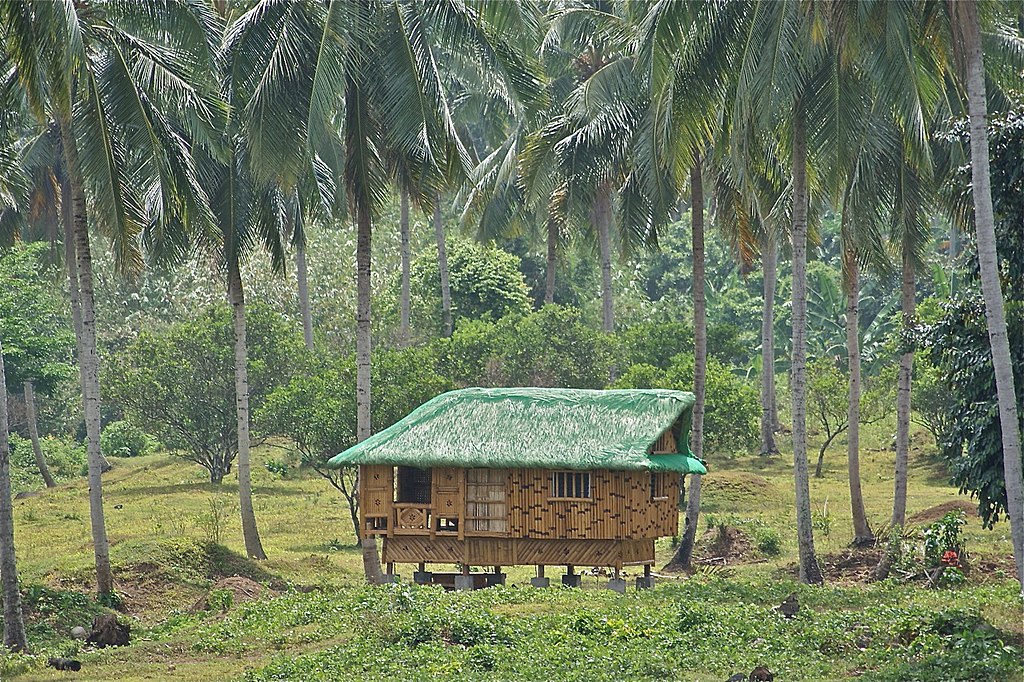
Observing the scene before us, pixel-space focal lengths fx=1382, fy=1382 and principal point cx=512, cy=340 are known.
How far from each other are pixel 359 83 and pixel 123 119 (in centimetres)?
478

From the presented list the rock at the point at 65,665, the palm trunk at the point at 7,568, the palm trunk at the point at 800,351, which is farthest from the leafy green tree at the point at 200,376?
the rock at the point at 65,665

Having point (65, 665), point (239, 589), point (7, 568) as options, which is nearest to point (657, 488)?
point (239, 589)

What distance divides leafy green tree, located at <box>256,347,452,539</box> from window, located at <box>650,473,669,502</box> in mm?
9989

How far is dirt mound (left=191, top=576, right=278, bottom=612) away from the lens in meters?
25.4

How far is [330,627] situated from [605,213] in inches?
974

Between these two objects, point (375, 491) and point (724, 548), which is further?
point (724, 548)

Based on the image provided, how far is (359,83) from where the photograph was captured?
24812 millimetres

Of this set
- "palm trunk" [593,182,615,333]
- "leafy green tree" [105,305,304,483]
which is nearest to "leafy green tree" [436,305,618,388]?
"palm trunk" [593,182,615,333]

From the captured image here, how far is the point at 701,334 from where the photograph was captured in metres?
28.9

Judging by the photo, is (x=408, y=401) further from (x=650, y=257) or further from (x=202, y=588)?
(x=650, y=257)

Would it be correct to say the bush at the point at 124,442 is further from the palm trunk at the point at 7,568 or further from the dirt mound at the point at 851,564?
the palm trunk at the point at 7,568

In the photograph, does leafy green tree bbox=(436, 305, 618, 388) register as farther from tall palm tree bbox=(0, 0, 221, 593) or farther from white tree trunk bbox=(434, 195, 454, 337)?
tall palm tree bbox=(0, 0, 221, 593)

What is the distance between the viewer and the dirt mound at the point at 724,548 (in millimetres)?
29359

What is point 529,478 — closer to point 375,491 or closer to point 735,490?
point 375,491
